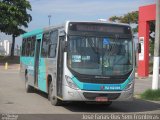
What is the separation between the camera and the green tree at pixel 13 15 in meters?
61.6

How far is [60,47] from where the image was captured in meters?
15.0

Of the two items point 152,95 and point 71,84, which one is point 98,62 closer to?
point 71,84

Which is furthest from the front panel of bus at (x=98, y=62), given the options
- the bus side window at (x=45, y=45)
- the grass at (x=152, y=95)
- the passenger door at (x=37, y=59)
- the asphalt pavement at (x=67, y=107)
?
the grass at (x=152, y=95)

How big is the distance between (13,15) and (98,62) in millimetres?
49487

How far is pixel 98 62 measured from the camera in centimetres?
1420

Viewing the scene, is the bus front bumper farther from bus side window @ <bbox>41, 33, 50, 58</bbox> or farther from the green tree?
the green tree

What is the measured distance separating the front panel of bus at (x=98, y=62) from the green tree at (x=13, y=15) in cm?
4789

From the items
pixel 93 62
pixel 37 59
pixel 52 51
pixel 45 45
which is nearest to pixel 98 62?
pixel 93 62

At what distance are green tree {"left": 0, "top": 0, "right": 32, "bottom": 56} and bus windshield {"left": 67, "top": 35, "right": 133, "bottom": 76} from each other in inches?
1890

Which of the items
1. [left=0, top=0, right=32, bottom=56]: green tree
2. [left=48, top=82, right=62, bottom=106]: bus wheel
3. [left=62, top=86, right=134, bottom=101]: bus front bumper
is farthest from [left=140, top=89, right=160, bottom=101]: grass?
[left=0, top=0, right=32, bottom=56]: green tree

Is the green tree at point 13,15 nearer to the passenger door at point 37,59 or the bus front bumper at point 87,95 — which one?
the passenger door at point 37,59

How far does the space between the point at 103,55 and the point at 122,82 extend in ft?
3.39

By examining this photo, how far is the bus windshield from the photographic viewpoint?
46.4 feet

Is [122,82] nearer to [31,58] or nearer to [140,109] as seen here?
[140,109]
